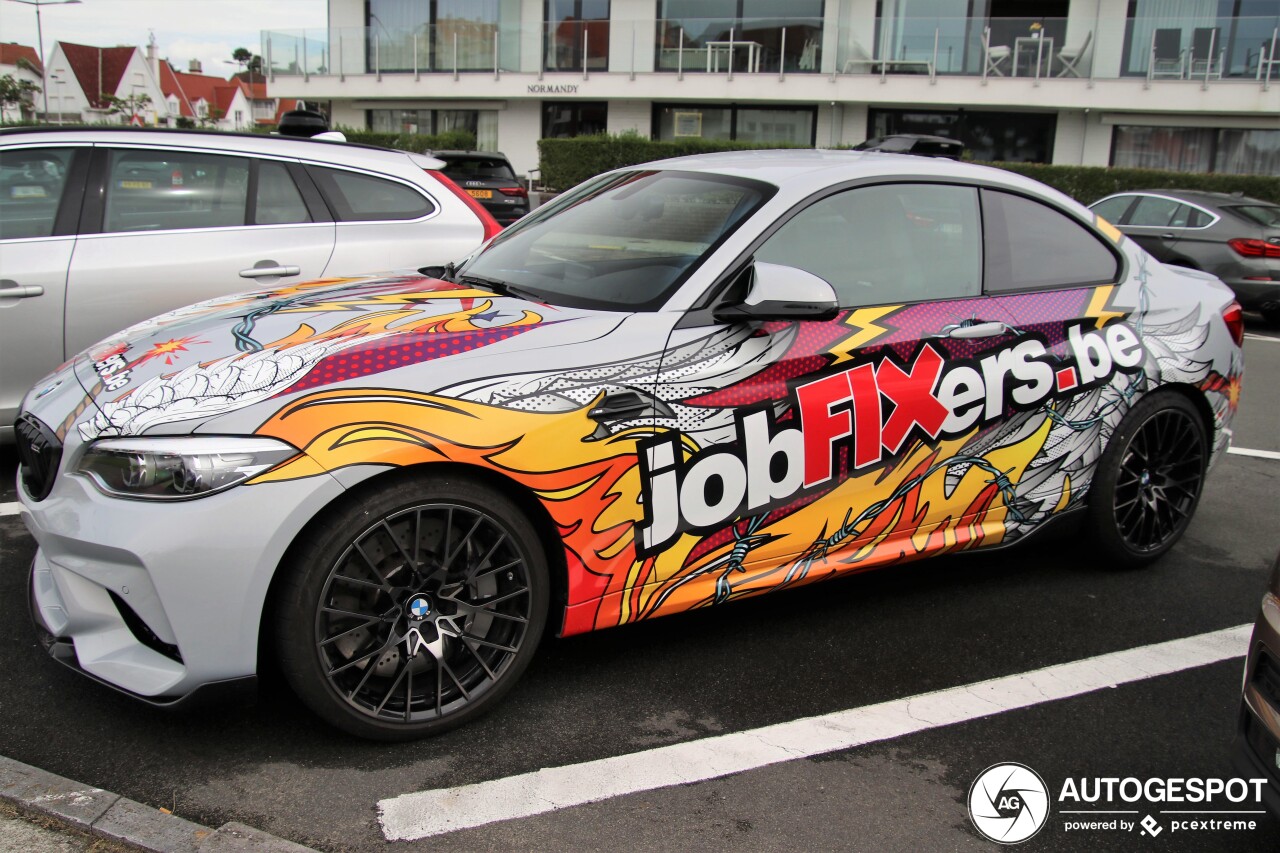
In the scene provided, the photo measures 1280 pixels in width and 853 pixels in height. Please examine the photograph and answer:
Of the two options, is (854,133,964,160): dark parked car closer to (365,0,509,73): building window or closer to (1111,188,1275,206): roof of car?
(1111,188,1275,206): roof of car

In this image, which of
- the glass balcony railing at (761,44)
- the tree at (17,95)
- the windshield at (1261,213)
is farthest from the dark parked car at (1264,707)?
the tree at (17,95)

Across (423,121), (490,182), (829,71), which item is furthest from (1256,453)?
(423,121)

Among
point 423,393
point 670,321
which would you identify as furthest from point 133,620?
point 670,321

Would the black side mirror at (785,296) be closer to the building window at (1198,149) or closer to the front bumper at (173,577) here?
the front bumper at (173,577)

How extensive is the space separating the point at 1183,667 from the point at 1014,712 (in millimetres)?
812

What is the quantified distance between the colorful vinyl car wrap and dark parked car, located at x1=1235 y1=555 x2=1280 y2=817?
134 centimetres

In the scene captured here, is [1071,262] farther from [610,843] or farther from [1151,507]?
[610,843]

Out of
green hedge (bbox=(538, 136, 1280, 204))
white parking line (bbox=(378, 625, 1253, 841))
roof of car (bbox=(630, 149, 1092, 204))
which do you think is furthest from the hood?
green hedge (bbox=(538, 136, 1280, 204))

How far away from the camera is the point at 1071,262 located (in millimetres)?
4312

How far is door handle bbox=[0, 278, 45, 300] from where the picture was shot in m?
4.80

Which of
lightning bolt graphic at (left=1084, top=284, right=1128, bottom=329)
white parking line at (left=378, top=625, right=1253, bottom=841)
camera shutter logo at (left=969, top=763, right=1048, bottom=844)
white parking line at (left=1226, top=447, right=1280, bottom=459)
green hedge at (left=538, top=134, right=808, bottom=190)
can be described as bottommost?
camera shutter logo at (left=969, top=763, right=1048, bottom=844)

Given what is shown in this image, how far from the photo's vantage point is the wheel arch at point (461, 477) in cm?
278

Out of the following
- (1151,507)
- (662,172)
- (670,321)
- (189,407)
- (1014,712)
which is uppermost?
(662,172)

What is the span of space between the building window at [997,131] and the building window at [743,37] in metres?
3.34
